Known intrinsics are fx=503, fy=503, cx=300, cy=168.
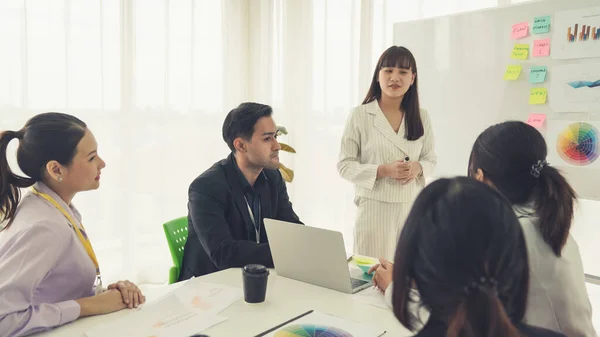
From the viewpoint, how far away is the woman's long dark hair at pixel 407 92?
2.39 metres

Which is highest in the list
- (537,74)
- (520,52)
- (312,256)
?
(520,52)

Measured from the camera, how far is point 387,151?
2.41 metres

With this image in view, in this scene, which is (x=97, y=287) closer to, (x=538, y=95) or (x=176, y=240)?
(x=176, y=240)

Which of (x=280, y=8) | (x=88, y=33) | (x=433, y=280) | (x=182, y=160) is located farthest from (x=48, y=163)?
(x=280, y=8)

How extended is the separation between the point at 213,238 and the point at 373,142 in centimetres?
101

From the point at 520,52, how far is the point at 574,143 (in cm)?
53

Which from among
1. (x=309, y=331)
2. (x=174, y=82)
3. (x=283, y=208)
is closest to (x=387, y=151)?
(x=283, y=208)

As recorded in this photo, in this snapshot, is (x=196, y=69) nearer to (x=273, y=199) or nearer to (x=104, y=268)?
(x=104, y=268)

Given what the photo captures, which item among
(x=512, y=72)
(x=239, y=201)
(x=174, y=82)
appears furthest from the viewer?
(x=174, y=82)

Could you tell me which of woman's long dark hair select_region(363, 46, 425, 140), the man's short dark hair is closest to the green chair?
the man's short dark hair

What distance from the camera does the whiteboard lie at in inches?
95.2

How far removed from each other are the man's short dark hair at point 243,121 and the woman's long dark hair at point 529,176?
998mm

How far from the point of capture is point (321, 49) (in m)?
3.64

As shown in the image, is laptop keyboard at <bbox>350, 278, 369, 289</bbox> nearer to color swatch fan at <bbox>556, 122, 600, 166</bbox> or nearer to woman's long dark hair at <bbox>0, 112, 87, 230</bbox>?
woman's long dark hair at <bbox>0, 112, 87, 230</bbox>
